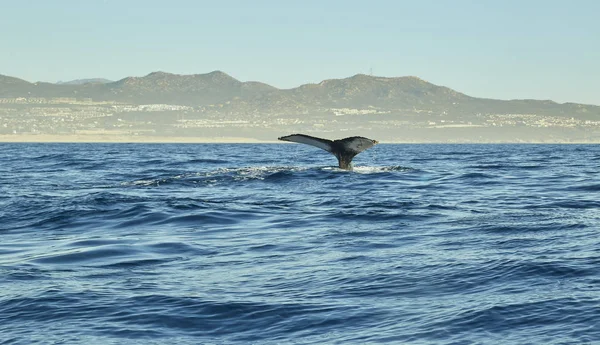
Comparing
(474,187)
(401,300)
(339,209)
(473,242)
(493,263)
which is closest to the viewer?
(401,300)

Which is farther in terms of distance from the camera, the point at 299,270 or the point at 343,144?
the point at 343,144

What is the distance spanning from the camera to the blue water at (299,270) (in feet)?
24.9

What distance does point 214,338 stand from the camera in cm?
739

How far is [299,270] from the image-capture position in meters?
10.4

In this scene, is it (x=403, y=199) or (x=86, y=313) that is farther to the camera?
(x=403, y=199)

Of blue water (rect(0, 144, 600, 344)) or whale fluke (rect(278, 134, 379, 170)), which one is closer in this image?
blue water (rect(0, 144, 600, 344))

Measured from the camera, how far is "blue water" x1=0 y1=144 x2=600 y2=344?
759 cm

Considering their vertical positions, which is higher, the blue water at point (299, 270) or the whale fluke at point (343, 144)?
the whale fluke at point (343, 144)

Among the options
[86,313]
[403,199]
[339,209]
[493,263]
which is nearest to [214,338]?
[86,313]

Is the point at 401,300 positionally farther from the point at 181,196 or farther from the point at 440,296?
the point at 181,196

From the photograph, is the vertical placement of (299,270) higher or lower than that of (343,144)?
lower

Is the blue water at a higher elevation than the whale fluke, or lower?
lower

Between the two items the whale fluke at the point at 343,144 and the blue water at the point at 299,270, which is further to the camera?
the whale fluke at the point at 343,144

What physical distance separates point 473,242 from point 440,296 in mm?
3749
